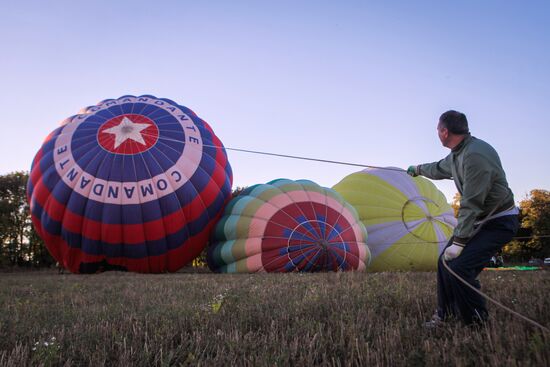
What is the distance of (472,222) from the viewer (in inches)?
104

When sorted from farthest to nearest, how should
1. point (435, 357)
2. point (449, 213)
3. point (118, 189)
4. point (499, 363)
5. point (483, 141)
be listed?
1. point (449, 213)
2. point (118, 189)
3. point (483, 141)
4. point (435, 357)
5. point (499, 363)

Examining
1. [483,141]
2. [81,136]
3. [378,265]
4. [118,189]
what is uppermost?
[81,136]

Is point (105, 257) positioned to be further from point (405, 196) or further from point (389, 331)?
point (389, 331)

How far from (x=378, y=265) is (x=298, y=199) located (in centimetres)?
289

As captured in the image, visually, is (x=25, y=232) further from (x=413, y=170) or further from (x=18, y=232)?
(x=413, y=170)

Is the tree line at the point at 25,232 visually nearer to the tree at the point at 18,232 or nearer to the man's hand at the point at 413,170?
the tree at the point at 18,232

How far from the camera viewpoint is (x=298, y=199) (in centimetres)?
998

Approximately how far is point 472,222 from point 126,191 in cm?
877

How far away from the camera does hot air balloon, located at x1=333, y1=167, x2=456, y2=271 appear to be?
10.6 metres

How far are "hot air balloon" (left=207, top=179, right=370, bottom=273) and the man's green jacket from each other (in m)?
6.47

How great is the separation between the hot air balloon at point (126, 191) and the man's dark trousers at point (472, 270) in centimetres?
804

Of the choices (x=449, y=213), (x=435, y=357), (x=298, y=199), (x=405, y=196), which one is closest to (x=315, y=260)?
(x=298, y=199)

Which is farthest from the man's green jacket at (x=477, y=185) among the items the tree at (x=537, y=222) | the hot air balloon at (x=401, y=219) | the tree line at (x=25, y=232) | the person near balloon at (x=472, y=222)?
the tree at (x=537, y=222)

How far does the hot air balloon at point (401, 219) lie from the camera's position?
1059cm
